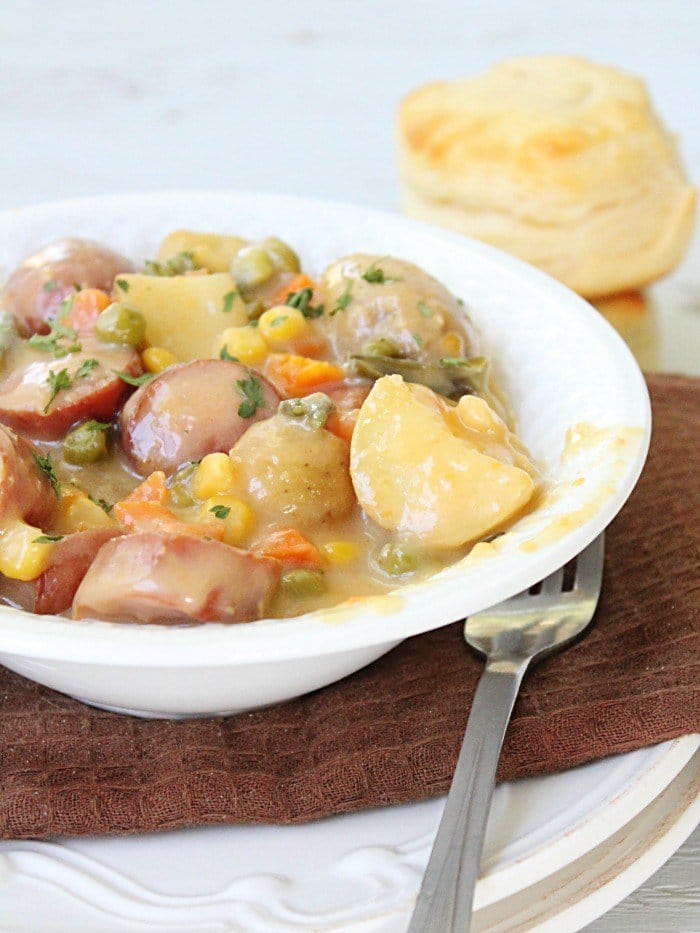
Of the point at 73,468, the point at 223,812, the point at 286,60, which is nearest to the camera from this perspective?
the point at 223,812

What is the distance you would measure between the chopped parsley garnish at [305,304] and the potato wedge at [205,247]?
0.35 meters

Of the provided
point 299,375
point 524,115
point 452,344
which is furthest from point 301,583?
point 524,115

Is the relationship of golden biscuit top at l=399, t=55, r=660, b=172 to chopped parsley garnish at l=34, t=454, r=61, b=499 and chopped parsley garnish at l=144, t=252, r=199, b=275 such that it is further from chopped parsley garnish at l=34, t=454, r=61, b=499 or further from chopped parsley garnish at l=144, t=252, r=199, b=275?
chopped parsley garnish at l=34, t=454, r=61, b=499

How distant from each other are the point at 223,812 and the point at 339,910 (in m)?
0.32

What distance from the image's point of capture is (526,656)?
2.53 meters

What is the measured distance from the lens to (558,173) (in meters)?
4.06

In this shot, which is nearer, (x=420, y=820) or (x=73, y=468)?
(x=420, y=820)

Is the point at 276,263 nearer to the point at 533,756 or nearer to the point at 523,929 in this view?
the point at 533,756

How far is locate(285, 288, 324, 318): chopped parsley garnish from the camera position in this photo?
3.06 meters

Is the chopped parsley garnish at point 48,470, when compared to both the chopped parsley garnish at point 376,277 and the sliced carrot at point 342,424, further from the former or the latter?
the chopped parsley garnish at point 376,277

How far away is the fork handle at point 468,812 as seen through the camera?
6.19 feet

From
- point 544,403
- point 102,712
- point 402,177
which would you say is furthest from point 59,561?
point 402,177

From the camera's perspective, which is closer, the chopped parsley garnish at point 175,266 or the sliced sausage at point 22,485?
the sliced sausage at point 22,485

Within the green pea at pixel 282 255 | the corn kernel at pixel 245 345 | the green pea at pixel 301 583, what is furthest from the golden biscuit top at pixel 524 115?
the green pea at pixel 301 583
